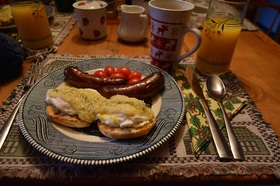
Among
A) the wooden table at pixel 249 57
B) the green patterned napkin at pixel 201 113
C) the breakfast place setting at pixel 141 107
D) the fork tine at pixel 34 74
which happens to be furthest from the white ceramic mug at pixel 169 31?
the fork tine at pixel 34 74

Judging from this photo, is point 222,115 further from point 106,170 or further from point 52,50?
point 52,50

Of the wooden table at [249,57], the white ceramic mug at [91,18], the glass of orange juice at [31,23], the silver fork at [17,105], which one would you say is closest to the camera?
the silver fork at [17,105]

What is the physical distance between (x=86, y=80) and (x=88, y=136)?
30cm

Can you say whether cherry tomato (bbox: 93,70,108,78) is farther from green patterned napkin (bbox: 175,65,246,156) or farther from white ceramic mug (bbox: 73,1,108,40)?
white ceramic mug (bbox: 73,1,108,40)

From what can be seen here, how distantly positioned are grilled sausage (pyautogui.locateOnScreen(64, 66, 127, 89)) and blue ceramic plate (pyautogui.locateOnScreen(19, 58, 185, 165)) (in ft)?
0.37

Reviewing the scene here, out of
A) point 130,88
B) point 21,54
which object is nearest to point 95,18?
point 21,54

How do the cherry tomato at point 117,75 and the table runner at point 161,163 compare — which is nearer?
the table runner at point 161,163

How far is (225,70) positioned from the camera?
42.3 inches

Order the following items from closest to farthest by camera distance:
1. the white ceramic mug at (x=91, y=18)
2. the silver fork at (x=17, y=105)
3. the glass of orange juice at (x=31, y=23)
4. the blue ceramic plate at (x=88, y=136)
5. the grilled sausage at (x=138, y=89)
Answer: the blue ceramic plate at (x=88, y=136), the silver fork at (x=17, y=105), the grilled sausage at (x=138, y=89), the glass of orange juice at (x=31, y=23), the white ceramic mug at (x=91, y=18)

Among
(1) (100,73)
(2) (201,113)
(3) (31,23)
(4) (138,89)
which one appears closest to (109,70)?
(1) (100,73)

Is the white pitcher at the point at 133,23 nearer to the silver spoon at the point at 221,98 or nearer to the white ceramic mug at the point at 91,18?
the white ceramic mug at the point at 91,18

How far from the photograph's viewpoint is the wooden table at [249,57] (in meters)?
0.92

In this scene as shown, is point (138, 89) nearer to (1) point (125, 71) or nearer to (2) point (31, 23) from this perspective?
(1) point (125, 71)

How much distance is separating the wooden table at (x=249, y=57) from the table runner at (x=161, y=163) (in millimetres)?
144
